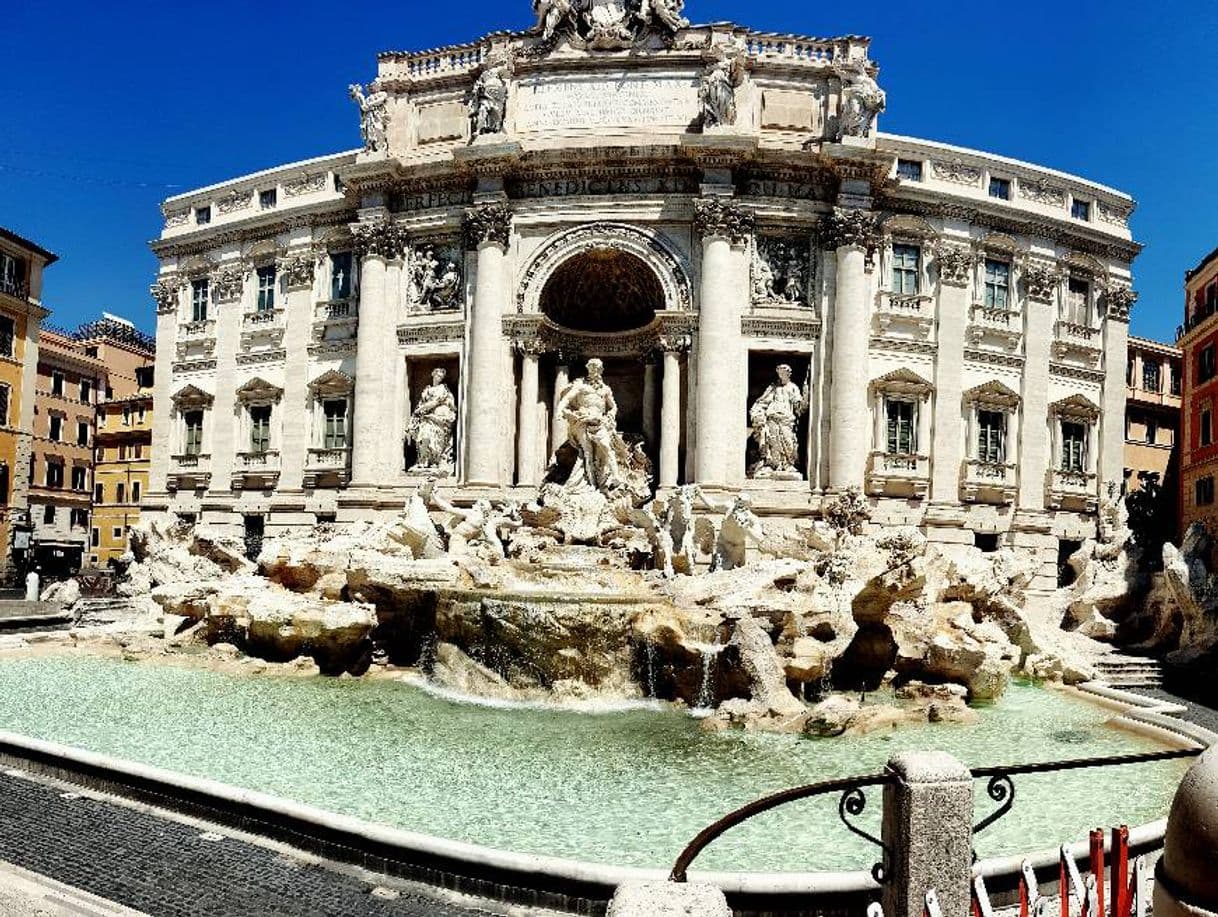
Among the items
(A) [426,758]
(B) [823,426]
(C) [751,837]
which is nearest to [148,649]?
(A) [426,758]

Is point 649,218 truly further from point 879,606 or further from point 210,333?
point 210,333

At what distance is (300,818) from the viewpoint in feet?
22.4

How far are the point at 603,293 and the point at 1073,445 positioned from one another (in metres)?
15.9

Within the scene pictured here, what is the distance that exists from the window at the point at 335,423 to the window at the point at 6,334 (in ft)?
57.1

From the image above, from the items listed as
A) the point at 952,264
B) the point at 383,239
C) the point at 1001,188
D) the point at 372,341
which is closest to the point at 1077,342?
the point at 952,264

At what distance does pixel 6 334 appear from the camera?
34.5 m

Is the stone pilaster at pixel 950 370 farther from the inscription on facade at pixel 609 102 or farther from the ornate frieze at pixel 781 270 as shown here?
the inscription on facade at pixel 609 102

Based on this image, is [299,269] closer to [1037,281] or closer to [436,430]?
[436,430]

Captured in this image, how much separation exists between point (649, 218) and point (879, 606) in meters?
14.0

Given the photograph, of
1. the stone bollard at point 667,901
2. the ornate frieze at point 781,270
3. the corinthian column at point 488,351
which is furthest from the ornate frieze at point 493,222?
the stone bollard at point 667,901

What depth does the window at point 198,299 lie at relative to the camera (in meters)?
31.0

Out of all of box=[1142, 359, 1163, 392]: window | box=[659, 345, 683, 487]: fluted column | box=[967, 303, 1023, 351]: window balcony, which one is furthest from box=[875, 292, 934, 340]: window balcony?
box=[1142, 359, 1163, 392]: window

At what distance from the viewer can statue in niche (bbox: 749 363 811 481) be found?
23.7 m

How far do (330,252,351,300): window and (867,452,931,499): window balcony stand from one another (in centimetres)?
1801
